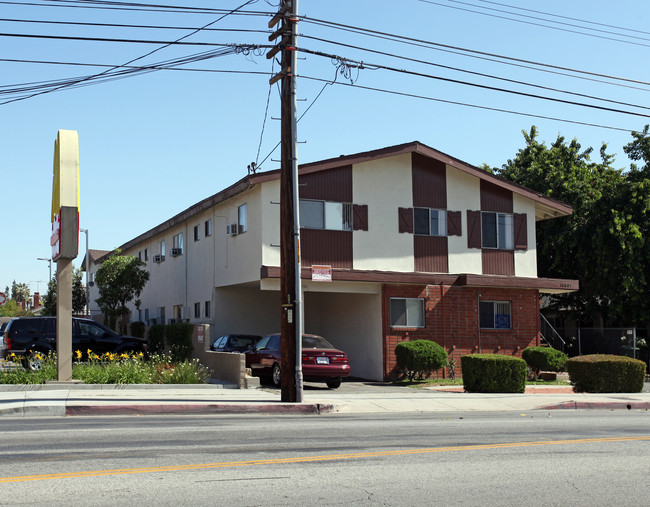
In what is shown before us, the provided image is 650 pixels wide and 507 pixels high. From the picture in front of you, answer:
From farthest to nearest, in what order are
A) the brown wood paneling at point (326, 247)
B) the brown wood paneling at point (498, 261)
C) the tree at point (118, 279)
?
1. the tree at point (118, 279)
2. the brown wood paneling at point (498, 261)
3. the brown wood paneling at point (326, 247)

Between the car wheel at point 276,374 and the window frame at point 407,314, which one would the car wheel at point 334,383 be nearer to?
the car wheel at point 276,374

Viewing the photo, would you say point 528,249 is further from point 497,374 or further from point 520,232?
point 497,374

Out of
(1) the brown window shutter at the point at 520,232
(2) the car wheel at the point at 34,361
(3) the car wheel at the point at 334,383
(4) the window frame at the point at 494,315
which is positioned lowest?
(3) the car wheel at the point at 334,383

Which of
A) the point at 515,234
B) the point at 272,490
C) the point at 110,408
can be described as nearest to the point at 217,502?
the point at 272,490

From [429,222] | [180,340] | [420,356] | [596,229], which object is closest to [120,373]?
[180,340]

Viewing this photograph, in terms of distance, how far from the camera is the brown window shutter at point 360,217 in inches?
1022

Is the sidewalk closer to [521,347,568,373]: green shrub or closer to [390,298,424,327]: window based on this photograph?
[390,298,424,327]: window

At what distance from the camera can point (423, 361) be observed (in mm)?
24328

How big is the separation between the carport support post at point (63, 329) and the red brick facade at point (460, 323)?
1083 centimetres

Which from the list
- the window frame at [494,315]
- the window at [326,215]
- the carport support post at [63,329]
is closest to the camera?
the carport support post at [63,329]

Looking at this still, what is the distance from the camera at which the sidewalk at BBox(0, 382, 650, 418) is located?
14.8m

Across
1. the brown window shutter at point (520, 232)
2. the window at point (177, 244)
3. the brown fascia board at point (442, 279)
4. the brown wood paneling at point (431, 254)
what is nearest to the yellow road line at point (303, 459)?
the brown fascia board at point (442, 279)

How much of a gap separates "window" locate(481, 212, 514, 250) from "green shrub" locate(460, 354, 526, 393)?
7.80m

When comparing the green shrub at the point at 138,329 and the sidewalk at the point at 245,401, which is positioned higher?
the green shrub at the point at 138,329
